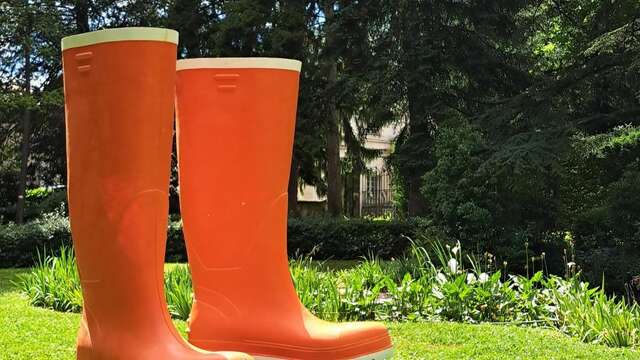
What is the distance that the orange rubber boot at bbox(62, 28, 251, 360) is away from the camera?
2.52m

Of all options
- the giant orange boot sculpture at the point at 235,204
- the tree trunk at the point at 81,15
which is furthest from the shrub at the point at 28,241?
the giant orange boot sculpture at the point at 235,204

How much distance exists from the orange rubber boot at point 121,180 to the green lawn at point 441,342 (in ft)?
7.27

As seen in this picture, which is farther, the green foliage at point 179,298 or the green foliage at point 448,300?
the green foliage at point 179,298

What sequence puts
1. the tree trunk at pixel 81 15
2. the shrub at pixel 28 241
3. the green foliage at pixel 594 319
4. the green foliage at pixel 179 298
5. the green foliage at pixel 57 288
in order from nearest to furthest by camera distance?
the green foliage at pixel 594 319
the green foliage at pixel 179 298
the green foliage at pixel 57 288
the shrub at pixel 28 241
the tree trunk at pixel 81 15

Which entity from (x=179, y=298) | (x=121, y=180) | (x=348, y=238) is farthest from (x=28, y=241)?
(x=121, y=180)

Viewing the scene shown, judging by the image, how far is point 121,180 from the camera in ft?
8.38

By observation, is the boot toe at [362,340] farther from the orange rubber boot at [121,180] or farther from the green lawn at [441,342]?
the green lawn at [441,342]

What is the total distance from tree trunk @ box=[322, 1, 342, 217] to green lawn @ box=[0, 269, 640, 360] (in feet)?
28.6

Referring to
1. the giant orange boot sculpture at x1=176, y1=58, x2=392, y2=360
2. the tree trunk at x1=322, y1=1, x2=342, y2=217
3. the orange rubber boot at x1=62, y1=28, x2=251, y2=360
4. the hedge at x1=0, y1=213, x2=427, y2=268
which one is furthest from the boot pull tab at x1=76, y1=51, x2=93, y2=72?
the tree trunk at x1=322, y1=1, x2=342, y2=217

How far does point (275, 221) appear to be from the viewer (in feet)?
11.0

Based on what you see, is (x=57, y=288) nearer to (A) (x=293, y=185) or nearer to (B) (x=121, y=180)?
(B) (x=121, y=180)

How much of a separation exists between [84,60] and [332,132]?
553 inches

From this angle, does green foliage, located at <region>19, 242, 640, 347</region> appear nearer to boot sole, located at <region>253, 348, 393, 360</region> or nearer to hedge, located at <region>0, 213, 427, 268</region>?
boot sole, located at <region>253, 348, 393, 360</region>

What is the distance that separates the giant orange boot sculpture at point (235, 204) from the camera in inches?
127
